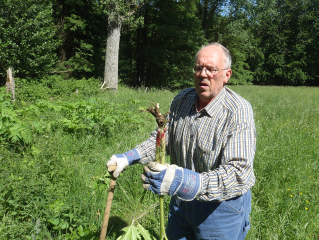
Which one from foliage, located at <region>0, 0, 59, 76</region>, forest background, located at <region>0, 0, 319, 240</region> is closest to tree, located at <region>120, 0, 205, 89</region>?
forest background, located at <region>0, 0, 319, 240</region>

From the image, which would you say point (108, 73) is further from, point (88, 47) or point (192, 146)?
point (192, 146)

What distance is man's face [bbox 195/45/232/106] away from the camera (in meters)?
1.82

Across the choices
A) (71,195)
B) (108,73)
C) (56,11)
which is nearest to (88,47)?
(56,11)

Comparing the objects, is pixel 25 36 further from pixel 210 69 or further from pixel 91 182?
pixel 210 69

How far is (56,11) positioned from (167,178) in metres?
18.0

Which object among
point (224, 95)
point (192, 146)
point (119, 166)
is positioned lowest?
point (119, 166)

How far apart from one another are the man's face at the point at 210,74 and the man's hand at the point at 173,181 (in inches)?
26.9

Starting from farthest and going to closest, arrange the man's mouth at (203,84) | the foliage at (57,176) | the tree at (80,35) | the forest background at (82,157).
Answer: the tree at (80,35), the forest background at (82,157), the foliage at (57,176), the man's mouth at (203,84)

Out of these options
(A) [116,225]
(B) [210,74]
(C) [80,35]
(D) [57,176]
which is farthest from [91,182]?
(C) [80,35]

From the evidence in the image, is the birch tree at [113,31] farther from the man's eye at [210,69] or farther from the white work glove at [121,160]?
the man's eye at [210,69]

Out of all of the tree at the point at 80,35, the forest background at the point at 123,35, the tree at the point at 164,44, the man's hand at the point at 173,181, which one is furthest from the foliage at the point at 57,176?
the tree at the point at 164,44

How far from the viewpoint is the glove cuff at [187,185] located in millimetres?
1429

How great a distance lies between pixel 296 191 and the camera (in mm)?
3264

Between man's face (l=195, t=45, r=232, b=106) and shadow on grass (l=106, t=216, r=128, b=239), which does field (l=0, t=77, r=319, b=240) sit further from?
man's face (l=195, t=45, r=232, b=106)
